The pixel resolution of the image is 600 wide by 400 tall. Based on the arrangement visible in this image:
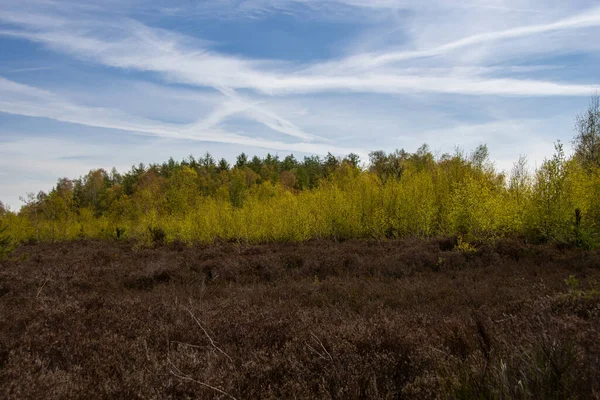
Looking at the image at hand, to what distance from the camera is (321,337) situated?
186 inches

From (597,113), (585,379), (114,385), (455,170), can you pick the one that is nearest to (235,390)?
(114,385)

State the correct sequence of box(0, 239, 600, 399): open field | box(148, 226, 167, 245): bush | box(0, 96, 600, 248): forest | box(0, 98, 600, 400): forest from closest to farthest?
box(0, 239, 600, 399): open field < box(0, 98, 600, 400): forest < box(0, 96, 600, 248): forest < box(148, 226, 167, 245): bush

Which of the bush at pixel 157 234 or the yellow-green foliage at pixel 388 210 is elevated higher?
the yellow-green foliage at pixel 388 210

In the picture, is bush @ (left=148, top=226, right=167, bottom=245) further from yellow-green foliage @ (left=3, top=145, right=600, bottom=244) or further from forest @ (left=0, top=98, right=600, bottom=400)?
forest @ (left=0, top=98, right=600, bottom=400)

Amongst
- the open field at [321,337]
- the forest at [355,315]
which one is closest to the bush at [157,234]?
the forest at [355,315]

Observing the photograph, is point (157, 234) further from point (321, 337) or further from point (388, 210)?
point (321, 337)

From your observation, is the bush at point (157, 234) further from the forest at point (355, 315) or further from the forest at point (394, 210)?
the forest at point (355, 315)

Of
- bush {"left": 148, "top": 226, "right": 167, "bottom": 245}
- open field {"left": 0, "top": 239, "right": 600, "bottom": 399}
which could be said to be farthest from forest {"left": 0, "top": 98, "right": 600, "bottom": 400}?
bush {"left": 148, "top": 226, "right": 167, "bottom": 245}

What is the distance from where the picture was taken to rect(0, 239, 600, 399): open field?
3.11m

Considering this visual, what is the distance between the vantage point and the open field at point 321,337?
3105mm

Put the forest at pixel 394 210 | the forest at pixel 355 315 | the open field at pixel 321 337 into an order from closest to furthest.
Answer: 1. the open field at pixel 321 337
2. the forest at pixel 355 315
3. the forest at pixel 394 210

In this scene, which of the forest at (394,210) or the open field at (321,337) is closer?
the open field at (321,337)

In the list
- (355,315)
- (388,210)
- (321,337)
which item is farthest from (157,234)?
(321,337)

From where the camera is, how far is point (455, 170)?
2536cm
